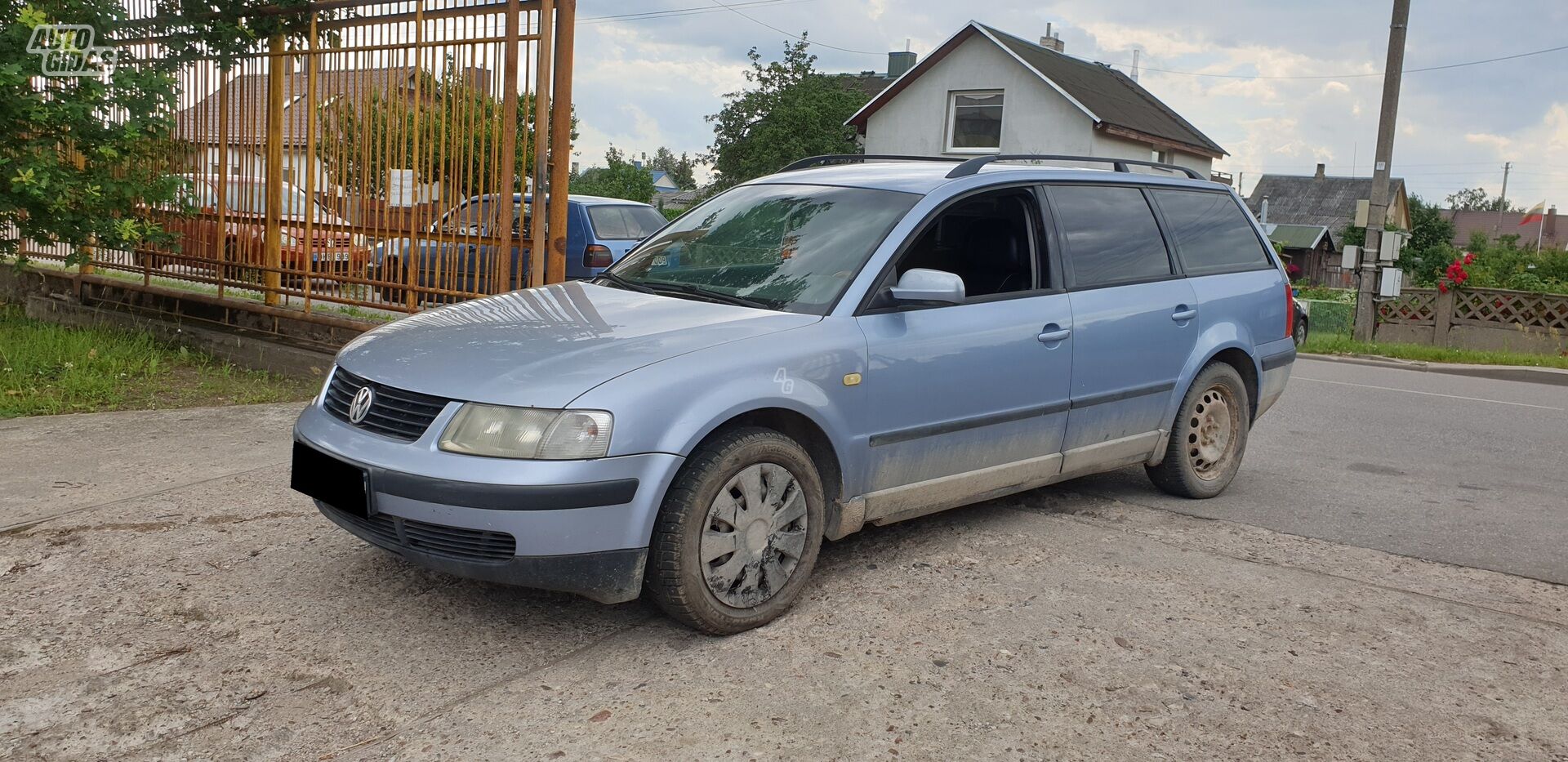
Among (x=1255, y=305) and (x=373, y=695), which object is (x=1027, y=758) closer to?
(x=373, y=695)

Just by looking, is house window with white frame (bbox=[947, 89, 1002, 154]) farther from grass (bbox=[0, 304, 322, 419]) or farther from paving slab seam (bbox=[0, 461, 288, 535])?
A: paving slab seam (bbox=[0, 461, 288, 535])

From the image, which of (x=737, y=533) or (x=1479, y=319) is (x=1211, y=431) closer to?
(x=737, y=533)

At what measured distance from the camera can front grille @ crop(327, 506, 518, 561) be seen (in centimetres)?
350

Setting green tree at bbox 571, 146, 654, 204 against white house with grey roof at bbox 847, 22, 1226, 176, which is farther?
A: green tree at bbox 571, 146, 654, 204

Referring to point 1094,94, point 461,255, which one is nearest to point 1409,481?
point 461,255

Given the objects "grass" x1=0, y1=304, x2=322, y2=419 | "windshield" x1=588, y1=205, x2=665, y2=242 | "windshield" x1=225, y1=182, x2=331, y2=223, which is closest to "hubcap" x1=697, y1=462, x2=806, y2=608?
"grass" x1=0, y1=304, x2=322, y2=419

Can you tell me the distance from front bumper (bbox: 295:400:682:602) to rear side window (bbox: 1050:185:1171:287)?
93.7 inches

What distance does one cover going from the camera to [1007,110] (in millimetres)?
30172

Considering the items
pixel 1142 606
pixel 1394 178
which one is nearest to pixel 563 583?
pixel 1142 606

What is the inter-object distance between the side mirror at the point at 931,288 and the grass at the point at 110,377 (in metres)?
5.25

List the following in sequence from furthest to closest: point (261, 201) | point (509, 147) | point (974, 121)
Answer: point (974, 121) < point (261, 201) < point (509, 147)

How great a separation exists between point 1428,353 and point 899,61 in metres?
35.4

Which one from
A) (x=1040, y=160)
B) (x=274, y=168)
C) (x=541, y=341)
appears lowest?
(x=541, y=341)

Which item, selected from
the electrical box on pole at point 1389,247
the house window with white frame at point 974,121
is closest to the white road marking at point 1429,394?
the electrical box on pole at point 1389,247
